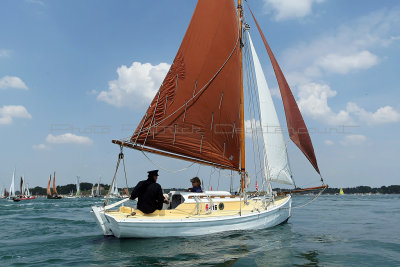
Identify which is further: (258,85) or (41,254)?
(258,85)

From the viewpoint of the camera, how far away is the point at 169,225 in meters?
10.2

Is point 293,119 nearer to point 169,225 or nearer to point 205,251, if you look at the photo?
point 169,225

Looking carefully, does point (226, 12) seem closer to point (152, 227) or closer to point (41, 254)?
point (152, 227)

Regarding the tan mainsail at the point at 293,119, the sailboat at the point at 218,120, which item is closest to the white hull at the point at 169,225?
the sailboat at the point at 218,120

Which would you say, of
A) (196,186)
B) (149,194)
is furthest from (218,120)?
(149,194)

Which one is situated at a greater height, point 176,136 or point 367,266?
point 176,136

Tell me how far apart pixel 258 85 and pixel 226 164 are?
180 inches

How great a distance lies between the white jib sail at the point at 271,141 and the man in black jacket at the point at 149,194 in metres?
6.31

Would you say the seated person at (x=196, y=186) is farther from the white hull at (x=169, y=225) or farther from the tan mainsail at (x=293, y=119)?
the tan mainsail at (x=293, y=119)

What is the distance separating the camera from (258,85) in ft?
52.3

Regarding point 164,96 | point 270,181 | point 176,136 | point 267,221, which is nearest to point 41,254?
point 176,136

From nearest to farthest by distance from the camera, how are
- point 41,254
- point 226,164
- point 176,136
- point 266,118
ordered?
point 41,254 < point 176,136 < point 226,164 < point 266,118

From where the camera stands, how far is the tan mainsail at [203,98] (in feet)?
44.3

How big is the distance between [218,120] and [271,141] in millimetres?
2838
